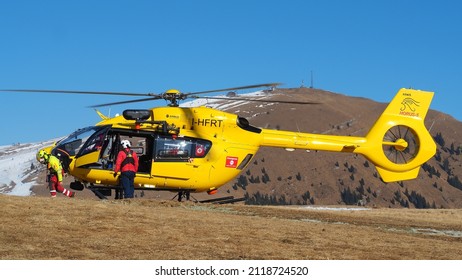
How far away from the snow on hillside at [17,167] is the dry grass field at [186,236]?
6473 cm

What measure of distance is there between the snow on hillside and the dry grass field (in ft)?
212

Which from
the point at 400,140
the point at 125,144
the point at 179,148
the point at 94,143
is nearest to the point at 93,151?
the point at 94,143

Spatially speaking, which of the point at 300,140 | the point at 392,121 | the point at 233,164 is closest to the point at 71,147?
the point at 233,164

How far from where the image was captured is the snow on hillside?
313 feet

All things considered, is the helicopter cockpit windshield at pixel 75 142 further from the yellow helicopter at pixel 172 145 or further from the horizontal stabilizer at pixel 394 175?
the horizontal stabilizer at pixel 394 175

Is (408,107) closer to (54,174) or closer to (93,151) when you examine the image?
(93,151)

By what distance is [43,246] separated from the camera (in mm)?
12422

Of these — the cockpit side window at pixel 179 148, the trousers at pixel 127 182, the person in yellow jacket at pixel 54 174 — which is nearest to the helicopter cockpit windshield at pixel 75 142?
the person in yellow jacket at pixel 54 174

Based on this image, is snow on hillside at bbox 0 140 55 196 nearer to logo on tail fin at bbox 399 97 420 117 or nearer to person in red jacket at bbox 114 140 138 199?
logo on tail fin at bbox 399 97 420 117

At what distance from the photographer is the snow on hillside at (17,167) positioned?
95.3 metres

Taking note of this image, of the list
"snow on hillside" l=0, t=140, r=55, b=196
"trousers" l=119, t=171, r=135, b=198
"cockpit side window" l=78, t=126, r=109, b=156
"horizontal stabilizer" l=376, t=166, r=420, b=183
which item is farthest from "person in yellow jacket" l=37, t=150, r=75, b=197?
"snow on hillside" l=0, t=140, r=55, b=196

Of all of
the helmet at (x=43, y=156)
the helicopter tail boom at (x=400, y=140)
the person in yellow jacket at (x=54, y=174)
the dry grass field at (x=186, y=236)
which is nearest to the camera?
the dry grass field at (x=186, y=236)

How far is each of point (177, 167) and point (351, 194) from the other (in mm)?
68109

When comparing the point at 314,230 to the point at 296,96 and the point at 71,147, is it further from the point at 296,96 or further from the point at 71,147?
the point at 296,96
